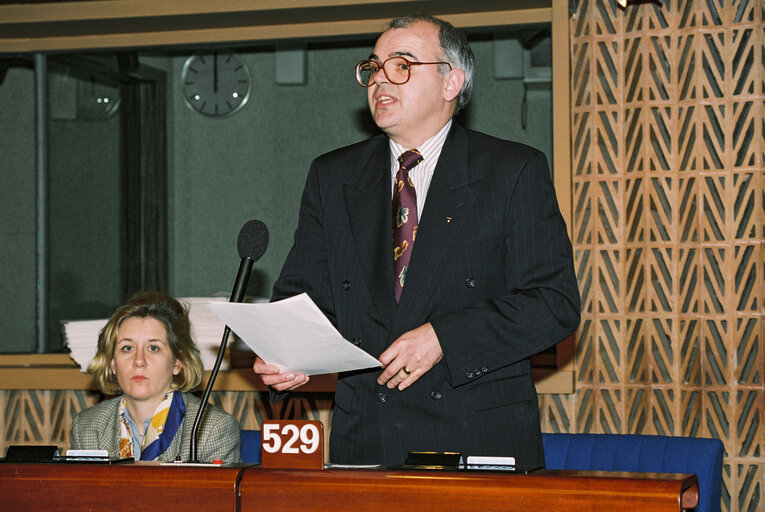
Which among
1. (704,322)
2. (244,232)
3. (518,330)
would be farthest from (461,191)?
(704,322)

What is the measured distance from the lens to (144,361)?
2838mm

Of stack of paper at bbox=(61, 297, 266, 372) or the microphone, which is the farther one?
stack of paper at bbox=(61, 297, 266, 372)

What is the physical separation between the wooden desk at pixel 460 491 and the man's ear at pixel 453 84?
102cm

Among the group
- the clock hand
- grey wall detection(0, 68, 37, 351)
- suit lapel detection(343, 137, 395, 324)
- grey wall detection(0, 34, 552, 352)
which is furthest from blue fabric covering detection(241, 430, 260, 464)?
the clock hand

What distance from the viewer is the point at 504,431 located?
1973 mm

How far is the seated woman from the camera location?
2678mm

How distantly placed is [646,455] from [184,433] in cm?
125

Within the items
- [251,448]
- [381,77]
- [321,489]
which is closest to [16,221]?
[251,448]

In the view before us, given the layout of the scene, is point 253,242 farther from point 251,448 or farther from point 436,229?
point 251,448

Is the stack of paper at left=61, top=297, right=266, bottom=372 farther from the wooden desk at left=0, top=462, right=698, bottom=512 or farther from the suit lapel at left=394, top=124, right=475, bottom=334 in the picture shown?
the wooden desk at left=0, top=462, right=698, bottom=512

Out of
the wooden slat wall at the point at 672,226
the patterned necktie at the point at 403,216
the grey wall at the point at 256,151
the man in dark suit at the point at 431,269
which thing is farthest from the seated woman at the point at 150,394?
the grey wall at the point at 256,151

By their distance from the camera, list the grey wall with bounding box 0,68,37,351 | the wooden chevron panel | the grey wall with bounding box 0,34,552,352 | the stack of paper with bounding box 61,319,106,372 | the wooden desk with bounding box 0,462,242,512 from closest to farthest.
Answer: the wooden desk with bounding box 0,462,242,512 < the wooden chevron panel < the stack of paper with bounding box 61,319,106,372 < the grey wall with bounding box 0,68,37,351 < the grey wall with bounding box 0,34,552,352

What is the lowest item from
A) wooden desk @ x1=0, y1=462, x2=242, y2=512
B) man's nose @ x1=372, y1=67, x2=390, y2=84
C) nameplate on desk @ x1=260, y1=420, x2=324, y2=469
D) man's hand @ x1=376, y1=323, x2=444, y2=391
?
wooden desk @ x1=0, y1=462, x2=242, y2=512

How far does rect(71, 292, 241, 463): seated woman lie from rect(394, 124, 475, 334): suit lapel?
890 millimetres
